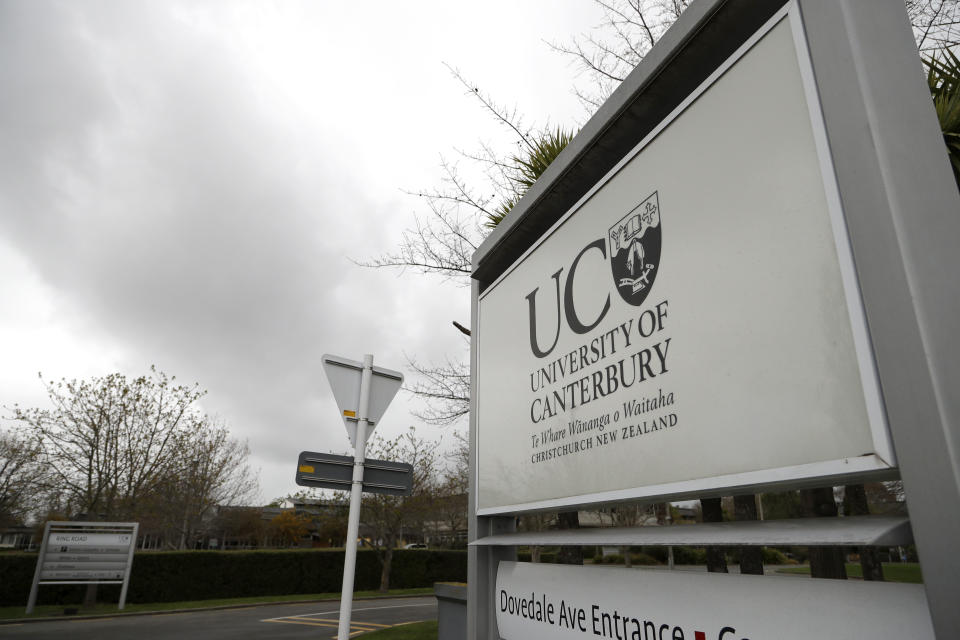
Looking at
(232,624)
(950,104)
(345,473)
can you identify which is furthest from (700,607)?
(232,624)

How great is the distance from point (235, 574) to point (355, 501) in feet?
67.6

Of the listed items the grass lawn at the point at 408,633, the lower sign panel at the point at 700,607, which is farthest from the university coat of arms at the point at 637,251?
the grass lawn at the point at 408,633

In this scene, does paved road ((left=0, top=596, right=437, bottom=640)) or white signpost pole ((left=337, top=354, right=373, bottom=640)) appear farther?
paved road ((left=0, top=596, right=437, bottom=640))

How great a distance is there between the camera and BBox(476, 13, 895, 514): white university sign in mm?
1487

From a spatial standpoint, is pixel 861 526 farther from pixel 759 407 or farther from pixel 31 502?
pixel 31 502

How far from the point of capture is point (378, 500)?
23.9 m

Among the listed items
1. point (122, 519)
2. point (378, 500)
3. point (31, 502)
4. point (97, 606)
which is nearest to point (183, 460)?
point (122, 519)

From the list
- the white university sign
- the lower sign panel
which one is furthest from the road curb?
the white university sign

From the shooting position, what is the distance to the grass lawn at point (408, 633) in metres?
10.7

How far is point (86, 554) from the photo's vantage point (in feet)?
53.9

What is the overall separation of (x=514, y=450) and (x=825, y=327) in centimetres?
188

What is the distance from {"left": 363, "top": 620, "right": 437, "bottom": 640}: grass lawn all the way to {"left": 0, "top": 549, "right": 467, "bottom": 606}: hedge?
11.8m

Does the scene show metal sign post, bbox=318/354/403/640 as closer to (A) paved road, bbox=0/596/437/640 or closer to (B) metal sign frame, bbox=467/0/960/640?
(B) metal sign frame, bbox=467/0/960/640

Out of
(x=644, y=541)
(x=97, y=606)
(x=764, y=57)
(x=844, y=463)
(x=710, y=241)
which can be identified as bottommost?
(x=97, y=606)
